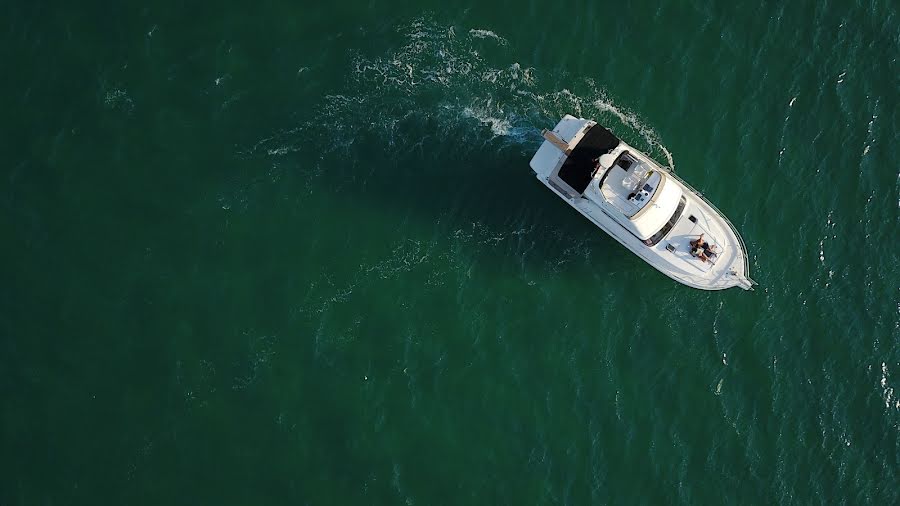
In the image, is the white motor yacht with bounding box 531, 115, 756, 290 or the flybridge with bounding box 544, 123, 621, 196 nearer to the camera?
the white motor yacht with bounding box 531, 115, 756, 290

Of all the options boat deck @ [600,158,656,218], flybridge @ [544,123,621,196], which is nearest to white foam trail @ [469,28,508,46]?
flybridge @ [544,123,621,196]

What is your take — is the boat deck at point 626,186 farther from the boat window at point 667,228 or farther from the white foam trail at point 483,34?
the white foam trail at point 483,34

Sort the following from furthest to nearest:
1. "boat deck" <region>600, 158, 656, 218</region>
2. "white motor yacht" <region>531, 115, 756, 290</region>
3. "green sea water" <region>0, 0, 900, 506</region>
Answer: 1. "green sea water" <region>0, 0, 900, 506</region>
2. "white motor yacht" <region>531, 115, 756, 290</region>
3. "boat deck" <region>600, 158, 656, 218</region>

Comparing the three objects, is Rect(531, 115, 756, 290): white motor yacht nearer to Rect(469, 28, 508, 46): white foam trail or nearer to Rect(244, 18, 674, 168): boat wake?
Rect(244, 18, 674, 168): boat wake

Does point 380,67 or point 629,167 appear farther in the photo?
point 380,67

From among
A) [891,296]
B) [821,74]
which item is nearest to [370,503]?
[891,296]

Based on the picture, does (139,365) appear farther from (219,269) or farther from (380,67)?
(380,67)

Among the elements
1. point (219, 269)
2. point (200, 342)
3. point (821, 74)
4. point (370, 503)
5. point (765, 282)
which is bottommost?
point (370, 503)

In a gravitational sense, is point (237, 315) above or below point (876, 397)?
below

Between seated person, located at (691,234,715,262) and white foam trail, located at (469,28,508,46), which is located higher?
white foam trail, located at (469,28,508,46)
